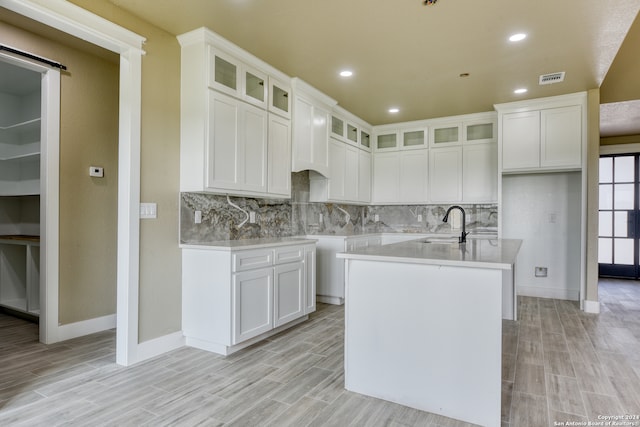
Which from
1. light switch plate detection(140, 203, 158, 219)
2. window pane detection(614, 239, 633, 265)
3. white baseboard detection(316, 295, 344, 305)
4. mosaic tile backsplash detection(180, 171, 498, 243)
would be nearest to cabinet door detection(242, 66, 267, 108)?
mosaic tile backsplash detection(180, 171, 498, 243)

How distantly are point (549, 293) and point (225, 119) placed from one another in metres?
4.87

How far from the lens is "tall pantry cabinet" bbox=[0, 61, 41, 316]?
3.94 m

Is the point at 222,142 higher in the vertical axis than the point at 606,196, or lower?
higher

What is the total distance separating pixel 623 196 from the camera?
6383 mm

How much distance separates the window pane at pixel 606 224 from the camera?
6477mm

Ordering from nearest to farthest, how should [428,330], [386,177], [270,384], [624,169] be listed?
1. [428,330]
2. [270,384]
3. [386,177]
4. [624,169]

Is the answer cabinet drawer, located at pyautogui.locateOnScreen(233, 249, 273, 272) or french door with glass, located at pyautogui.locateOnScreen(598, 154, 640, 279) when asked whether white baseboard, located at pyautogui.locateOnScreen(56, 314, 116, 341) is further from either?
french door with glass, located at pyautogui.locateOnScreen(598, 154, 640, 279)

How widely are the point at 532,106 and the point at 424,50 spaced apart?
7.48 ft

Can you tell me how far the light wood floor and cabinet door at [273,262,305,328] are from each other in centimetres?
19

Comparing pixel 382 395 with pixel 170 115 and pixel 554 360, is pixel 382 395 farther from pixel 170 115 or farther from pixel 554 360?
pixel 170 115

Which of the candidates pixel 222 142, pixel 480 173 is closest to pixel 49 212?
pixel 222 142

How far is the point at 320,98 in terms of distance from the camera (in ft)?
14.4

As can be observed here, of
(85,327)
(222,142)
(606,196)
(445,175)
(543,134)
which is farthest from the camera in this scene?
(606,196)

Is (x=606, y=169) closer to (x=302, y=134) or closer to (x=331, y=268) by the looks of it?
(x=331, y=268)
